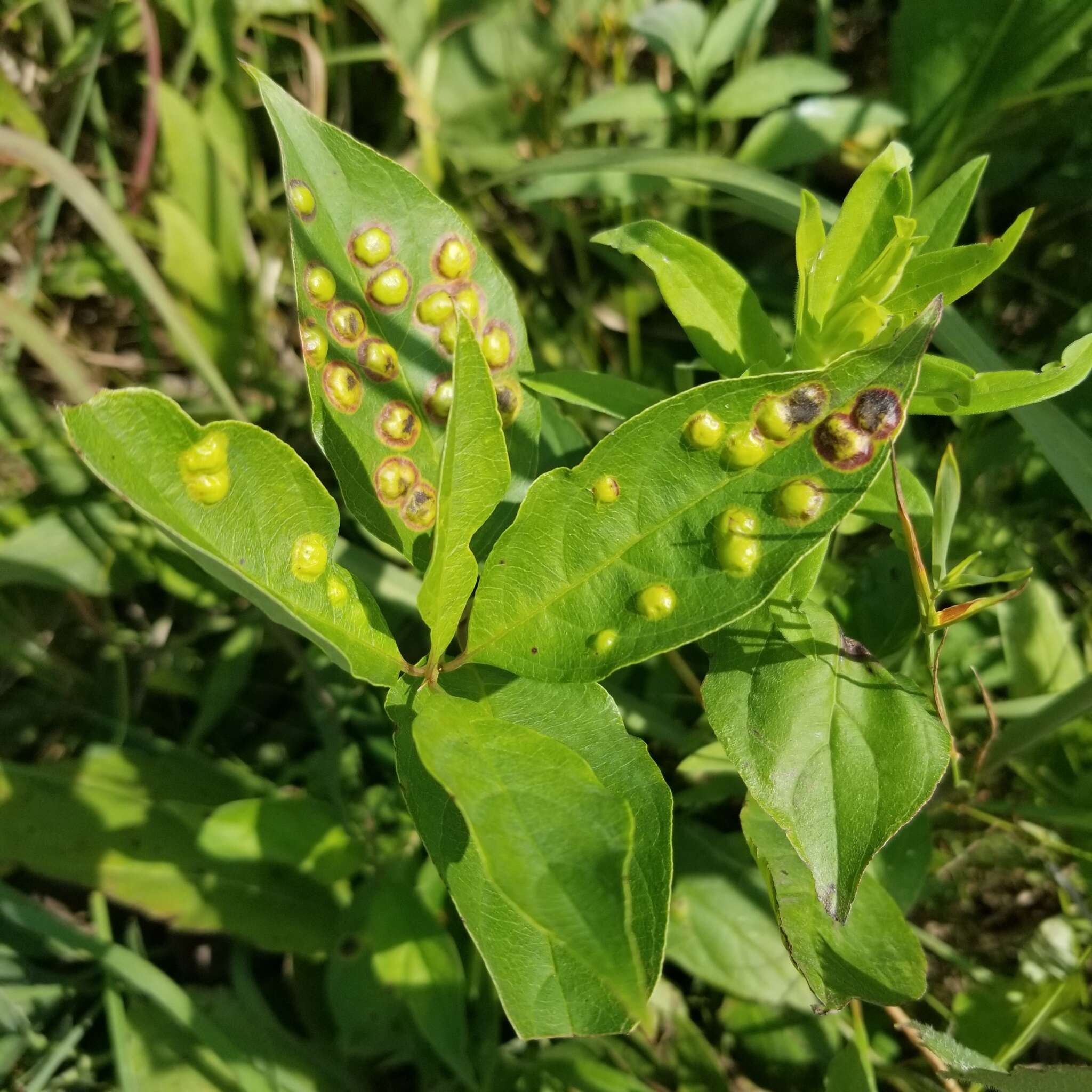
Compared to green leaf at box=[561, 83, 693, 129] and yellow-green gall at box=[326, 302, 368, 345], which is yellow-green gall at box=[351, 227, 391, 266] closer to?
yellow-green gall at box=[326, 302, 368, 345]

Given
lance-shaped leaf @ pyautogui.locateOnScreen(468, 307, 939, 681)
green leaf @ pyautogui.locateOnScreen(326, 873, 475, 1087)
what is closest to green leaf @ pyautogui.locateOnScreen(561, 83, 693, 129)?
lance-shaped leaf @ pyautogui.locateOnScreen(468, 307, 939, 681)

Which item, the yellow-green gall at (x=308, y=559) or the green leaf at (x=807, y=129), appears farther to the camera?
the green leaf at (x=807, y=129)

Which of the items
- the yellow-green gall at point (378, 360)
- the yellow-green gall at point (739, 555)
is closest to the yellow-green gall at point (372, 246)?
the yellow-green gall at point (378, 360)

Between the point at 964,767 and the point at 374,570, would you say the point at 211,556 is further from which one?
the point at 964,767

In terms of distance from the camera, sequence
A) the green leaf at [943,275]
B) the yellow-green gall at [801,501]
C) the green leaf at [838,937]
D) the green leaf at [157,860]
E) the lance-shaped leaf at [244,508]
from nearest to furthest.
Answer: the lance-shaped leaf at [244,508] < the yellow-green gall at [801,501] < the green leaf at [943,275] < the green leaf at [838,937] < the green leaf at [157,860]

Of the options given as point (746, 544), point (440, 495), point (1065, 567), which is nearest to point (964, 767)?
point (1065, 567)

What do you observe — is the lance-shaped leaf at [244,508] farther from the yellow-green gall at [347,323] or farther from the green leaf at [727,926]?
the green leaf at [727,926]
